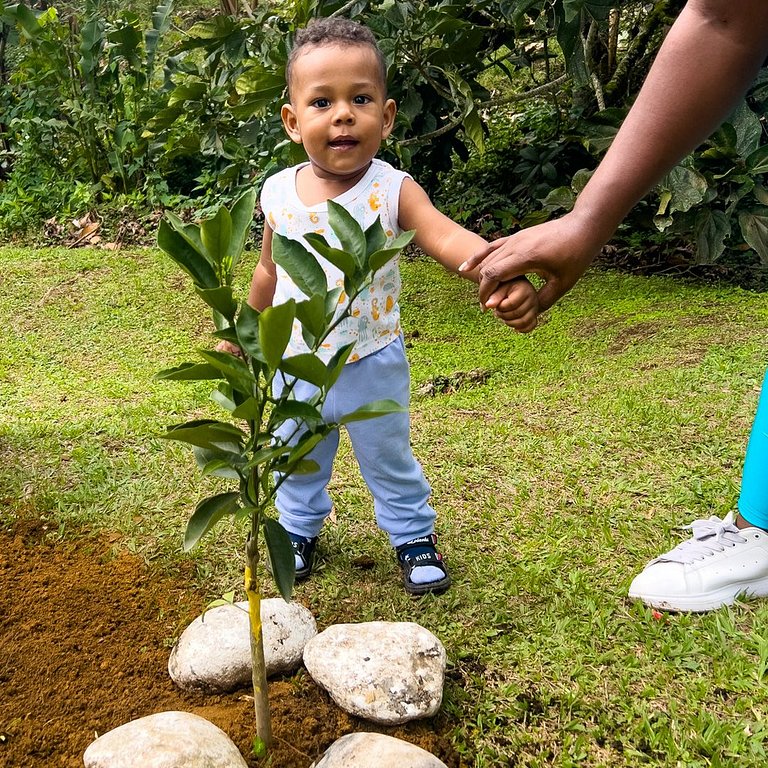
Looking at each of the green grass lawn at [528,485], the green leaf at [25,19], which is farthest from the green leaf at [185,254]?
the green leaf at [25,19]

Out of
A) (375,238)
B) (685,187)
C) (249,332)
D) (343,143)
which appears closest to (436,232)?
(343,143)

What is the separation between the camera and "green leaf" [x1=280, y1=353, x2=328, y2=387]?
1138 millimetres

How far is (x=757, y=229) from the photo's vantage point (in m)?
3.81

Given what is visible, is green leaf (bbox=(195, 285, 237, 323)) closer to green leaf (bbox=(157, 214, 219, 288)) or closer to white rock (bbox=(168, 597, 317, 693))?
green leaf (bbox=(157, 214, 219, 288))

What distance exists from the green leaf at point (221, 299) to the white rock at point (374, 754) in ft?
2.52

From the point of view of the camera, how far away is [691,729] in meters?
1.57

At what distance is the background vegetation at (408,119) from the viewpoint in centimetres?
368

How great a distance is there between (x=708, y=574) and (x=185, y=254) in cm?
144

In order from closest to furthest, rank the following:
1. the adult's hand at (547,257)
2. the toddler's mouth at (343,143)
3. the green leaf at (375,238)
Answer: the green leaf at (375,238)
the adult's hand at (547,257)
the toddler's mouth at (343,143)

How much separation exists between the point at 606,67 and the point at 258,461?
15.5 feet

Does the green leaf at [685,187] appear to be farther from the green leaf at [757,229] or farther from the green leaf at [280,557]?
the green leaf at [280,557]

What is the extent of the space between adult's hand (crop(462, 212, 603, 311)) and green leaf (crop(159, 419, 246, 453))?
57cm

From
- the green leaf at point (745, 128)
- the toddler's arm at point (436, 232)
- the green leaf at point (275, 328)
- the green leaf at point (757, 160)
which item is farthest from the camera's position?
the green leaf at point (757, 160)

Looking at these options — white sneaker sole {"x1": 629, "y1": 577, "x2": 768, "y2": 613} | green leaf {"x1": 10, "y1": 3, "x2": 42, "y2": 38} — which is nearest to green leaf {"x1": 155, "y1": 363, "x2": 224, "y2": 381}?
white sneaker sole {"x1": 629, "y1": 577, "x2": 768, "y2": 613}
